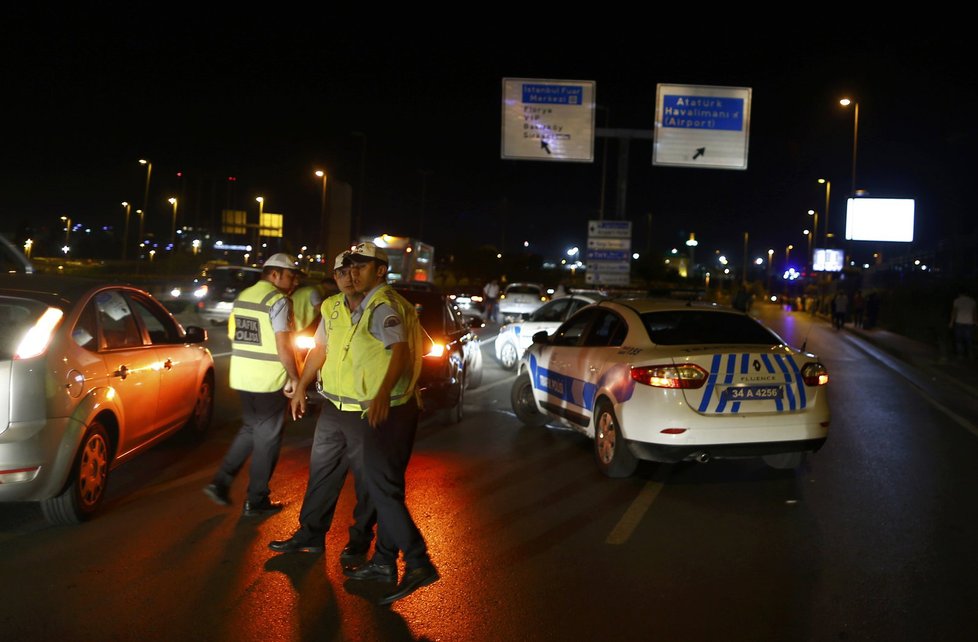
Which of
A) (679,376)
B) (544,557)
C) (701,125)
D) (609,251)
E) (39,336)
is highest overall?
(701,125)

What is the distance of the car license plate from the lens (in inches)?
280

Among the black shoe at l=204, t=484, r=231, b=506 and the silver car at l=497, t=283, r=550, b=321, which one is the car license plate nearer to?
the black shoe at l=204, t=484, r=231, b=506

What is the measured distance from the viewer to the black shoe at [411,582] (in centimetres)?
466

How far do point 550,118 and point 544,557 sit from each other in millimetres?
18964

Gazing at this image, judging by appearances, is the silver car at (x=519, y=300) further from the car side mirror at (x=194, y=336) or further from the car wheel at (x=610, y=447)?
the car side mirror at (x=194, y=336)

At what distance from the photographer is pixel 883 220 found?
4694 cm

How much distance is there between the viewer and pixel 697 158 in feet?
75.1

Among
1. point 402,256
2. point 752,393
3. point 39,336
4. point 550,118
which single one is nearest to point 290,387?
point 39,336

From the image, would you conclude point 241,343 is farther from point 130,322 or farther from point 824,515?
point 824,515

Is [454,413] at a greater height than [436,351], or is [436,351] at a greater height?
[436,351]

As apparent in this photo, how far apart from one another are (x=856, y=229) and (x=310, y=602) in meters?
47.2

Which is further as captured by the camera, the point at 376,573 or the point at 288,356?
the point at 288,356

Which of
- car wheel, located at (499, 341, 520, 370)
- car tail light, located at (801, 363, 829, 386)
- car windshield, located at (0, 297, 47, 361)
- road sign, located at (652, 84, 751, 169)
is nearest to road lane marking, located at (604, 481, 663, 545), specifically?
car tail light, located at (801, 363, 829, 386)

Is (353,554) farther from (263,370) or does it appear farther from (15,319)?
(15,319)
